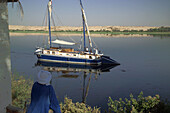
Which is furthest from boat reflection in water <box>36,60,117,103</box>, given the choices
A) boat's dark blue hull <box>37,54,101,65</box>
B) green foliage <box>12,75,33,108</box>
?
green foliage <box>12,75,33,108</box>

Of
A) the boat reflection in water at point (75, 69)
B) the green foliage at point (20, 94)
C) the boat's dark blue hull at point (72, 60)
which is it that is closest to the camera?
the green foliage at point (20, 94)

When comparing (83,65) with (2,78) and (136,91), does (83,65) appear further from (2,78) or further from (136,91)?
(2,78)

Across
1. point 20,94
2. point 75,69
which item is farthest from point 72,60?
point 20,94

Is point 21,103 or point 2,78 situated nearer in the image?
point 2,78

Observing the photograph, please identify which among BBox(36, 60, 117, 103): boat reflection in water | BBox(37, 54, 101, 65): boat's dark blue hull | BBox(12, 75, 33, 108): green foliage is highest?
BBox(12, 75, 33, 108): green foliage

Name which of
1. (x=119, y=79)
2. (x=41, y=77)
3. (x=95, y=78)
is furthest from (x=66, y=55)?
(x=41, y=77)

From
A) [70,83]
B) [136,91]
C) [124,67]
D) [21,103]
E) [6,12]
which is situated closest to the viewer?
[6,12]

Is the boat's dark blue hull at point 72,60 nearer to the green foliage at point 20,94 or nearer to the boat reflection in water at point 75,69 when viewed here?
the boat reflection in water at point 75,69

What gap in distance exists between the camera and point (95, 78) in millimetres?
20531

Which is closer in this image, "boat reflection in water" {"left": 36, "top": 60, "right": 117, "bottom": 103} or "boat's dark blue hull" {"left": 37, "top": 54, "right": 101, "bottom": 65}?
"boat reflection in water" {"left": 36, "top": 60, "right": 117, "bottom": 103}

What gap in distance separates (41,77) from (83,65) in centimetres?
2435

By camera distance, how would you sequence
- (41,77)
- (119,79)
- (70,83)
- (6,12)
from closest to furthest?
(41,77) → (6,12) → (70,83) → (119,79)

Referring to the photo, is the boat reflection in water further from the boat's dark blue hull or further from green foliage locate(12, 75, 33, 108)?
green foliage locate(12, 75, 33, 108)

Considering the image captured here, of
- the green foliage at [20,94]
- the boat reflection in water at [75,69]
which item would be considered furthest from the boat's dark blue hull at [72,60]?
the green foliage at [20,94]
